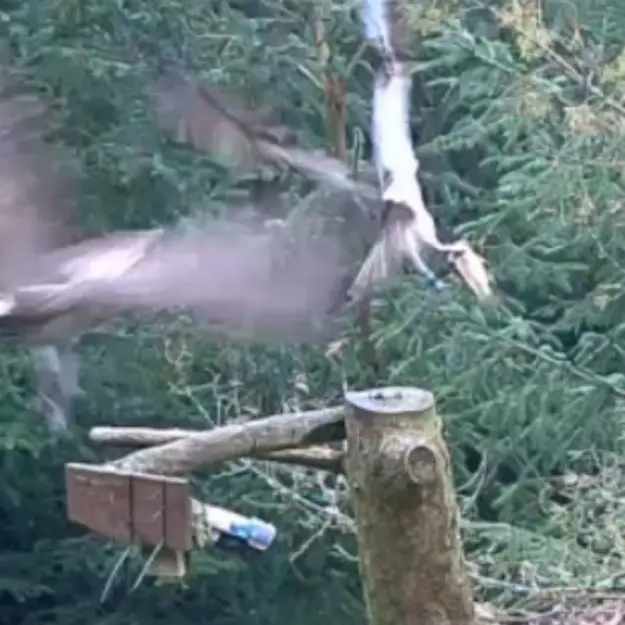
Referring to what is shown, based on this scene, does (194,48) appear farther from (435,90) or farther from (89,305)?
(89,305)

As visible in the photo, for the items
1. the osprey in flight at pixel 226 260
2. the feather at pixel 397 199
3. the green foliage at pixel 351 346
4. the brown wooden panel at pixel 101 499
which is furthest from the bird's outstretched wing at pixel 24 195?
the green foliage at pixel 351 346

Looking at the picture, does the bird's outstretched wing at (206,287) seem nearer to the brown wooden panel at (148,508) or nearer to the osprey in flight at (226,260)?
the osprey in flight at (226,260)

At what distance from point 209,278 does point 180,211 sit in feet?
9.03

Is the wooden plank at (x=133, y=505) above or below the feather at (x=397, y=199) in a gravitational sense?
below

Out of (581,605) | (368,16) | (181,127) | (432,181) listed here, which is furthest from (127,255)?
(432,181)

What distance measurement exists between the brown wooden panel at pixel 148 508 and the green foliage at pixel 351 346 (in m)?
1.81

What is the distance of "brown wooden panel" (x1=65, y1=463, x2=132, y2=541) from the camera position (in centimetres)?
173

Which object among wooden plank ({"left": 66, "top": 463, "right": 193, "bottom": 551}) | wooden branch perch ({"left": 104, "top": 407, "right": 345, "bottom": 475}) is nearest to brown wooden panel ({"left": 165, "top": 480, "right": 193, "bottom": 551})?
wooden plank ({"left": 66, "top": 463, "right": 193, "bottom": 551})

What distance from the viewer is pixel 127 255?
164 centimetres

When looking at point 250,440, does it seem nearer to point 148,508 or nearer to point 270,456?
point 270,456

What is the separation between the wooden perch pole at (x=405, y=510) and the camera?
1.74m

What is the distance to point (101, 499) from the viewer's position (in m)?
1.77

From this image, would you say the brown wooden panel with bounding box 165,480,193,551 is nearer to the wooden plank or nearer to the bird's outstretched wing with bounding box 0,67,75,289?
the wooden plank

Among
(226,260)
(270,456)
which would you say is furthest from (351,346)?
(226,260)
